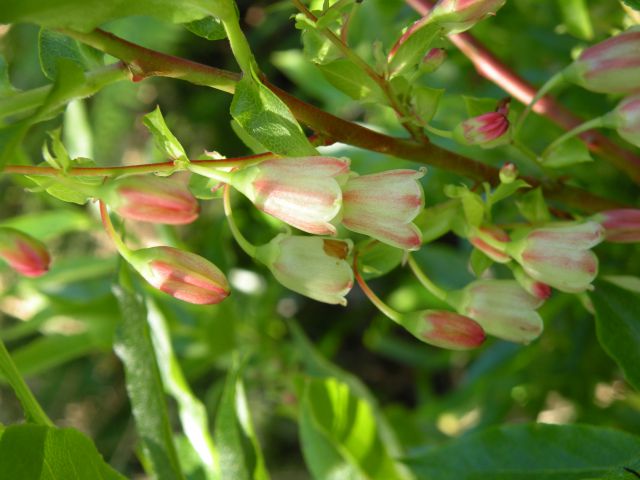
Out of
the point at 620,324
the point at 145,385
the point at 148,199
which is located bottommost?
the point at 145,385

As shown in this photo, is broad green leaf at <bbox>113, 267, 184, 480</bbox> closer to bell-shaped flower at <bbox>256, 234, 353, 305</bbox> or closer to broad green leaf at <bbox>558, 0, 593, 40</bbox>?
bell-shaped flower at <bbox>256, 234, 353, 305</bbox>

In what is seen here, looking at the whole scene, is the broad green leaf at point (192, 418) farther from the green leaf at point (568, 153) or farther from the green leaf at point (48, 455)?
the green leaf at point (568, 153)

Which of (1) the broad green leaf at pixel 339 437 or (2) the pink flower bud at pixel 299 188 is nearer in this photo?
(2) the pink flower bud at pixel 299 188

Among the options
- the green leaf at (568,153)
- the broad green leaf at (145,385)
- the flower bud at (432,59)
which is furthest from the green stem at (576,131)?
the broad green leaf at (145,385)

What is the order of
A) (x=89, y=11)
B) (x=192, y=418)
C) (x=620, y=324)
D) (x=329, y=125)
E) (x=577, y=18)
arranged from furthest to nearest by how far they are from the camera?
(x=577, y=18) < (x=192, y=418) < (x=620, y=324) < (x=329, y=125) < (x=89, y=11)

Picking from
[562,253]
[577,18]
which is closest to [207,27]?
[562,253]

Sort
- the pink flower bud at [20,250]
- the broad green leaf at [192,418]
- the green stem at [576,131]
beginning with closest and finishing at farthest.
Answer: the pink flower bud at [20,250] → the green stem at [576,131] → the broad green leaf at [192,418]

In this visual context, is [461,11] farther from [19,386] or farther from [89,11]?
[19,386]

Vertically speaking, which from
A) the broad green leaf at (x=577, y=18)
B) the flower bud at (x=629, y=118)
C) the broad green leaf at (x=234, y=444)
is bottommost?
the broad green leaf at (x=234, y=444)
